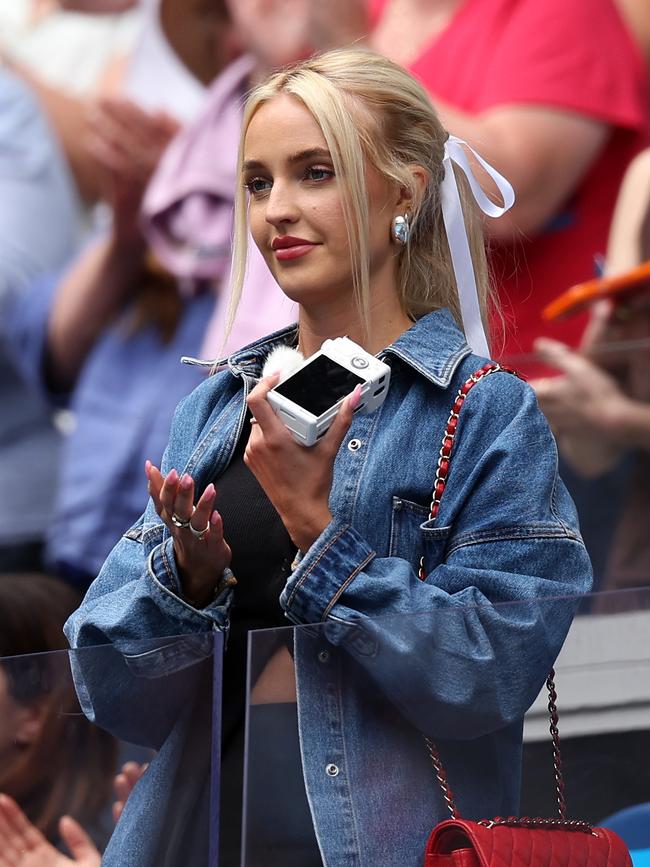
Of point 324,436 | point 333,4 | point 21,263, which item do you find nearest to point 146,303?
point 21,263

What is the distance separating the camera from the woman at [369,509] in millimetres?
1937

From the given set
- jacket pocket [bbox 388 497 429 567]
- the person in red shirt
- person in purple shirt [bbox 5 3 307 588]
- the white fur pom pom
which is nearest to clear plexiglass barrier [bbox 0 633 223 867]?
jacket pocket [bbox 388 497 429 567]

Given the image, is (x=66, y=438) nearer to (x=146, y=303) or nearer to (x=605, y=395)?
(x=146, y=303)

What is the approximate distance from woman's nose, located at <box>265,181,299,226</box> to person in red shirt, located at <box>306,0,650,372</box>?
1164mm

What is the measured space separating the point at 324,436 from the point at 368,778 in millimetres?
414

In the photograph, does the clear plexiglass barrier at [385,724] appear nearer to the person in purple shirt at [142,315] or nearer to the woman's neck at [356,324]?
the woman's neck at [356,324]

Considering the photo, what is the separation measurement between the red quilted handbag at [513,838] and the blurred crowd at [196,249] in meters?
0.42

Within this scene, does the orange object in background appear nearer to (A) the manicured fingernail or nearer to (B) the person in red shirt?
(B) the person in red shirt

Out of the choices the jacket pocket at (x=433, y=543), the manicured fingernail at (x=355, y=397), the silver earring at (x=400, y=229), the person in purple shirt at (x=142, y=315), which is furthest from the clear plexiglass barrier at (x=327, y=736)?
the person in purple shirt at (x=142, y=315)

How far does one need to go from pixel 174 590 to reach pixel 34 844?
36 cm

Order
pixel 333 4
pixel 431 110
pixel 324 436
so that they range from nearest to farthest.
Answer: pixel 324 436 → pixel 431 110 → pixel 333 4

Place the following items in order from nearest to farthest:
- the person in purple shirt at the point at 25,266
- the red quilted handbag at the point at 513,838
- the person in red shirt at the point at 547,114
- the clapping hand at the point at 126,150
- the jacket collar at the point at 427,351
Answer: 1. the red quilted handbag at the point at 513,838
2. the jacket collar at the point at 427,351
3. the person in red shirt at the point at 547,114
4. the clapping hand at the point at 126,150
5. the person in purple shirt at the point at 25,266

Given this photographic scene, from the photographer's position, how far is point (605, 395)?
315 cm

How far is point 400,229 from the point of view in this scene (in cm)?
217
